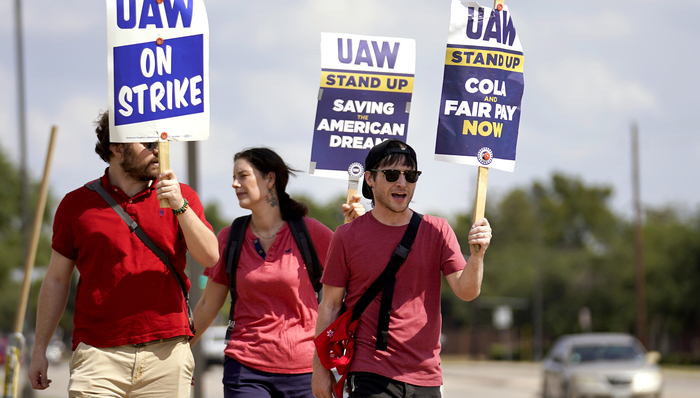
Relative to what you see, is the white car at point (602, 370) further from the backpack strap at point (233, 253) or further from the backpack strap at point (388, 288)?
the backpack strap at point (388, 288)

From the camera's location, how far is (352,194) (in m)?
5.95

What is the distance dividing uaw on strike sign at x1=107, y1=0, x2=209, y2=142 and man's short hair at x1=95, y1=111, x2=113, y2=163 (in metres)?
0.19

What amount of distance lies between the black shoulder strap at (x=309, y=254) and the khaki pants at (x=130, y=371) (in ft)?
3.10

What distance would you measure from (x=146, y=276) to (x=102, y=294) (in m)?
0.23

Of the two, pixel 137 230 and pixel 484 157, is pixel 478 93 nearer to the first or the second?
pixel 484 157

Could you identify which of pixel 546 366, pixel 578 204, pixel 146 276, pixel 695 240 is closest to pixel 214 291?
pixel 146 276

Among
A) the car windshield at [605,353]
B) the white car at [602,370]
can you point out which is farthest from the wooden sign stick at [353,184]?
the car windshield at [605,353]

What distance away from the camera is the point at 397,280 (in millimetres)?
4254

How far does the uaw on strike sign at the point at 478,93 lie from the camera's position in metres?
4.84

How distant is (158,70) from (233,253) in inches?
46.5

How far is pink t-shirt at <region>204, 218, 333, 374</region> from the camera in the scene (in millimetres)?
4934

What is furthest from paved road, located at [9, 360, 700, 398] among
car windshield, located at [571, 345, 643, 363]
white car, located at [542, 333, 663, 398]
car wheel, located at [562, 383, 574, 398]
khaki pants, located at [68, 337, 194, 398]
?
khaki pants, located at [68, 337, 194, 398]

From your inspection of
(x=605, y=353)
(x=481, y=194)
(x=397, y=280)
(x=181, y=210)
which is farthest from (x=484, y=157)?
(x=605, y=353)

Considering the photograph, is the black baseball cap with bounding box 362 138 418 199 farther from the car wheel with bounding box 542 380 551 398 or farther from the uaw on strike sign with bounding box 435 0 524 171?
the car wheel with bounding box 542 380 551 398
